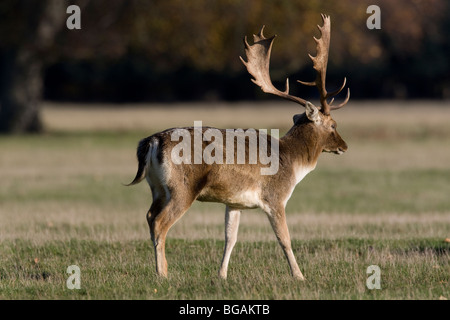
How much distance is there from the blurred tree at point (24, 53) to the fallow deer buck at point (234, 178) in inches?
811

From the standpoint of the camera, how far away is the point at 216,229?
13.7 meters

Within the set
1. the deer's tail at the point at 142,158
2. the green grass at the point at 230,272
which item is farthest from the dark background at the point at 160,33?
the deer's tail at the point at 142,158

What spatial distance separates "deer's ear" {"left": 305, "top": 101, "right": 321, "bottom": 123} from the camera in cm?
944

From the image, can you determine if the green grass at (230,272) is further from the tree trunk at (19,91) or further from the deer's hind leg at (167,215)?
the tree trunk at (19,91)

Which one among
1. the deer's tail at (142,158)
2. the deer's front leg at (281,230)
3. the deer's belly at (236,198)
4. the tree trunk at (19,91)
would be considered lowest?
the deer's front leg at (281,230)

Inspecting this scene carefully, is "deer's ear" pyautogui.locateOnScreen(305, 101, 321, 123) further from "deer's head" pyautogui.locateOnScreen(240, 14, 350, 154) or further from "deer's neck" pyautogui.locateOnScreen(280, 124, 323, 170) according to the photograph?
"deer's neck" pyautogui.locateOnScreen(280, 124, 323, 170)

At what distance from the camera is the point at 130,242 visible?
11477 mm

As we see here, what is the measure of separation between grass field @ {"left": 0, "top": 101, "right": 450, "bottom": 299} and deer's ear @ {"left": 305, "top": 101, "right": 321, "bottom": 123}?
1.68 meters

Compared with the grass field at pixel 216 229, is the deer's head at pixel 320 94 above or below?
above

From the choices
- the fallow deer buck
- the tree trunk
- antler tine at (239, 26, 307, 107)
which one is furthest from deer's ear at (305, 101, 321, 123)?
the tree trunk

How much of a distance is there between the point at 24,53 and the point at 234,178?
76.0ft

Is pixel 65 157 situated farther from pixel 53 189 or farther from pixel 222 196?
pixel 222 196

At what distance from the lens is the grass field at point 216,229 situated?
8.50 metres

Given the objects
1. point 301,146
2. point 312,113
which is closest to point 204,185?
point 301,146
